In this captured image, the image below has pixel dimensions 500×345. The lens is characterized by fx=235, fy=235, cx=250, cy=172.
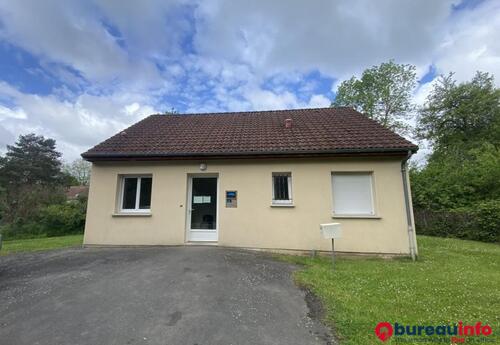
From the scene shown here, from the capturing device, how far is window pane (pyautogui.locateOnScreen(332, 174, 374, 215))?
730 cm

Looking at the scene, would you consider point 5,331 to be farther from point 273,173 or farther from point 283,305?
point 273,173

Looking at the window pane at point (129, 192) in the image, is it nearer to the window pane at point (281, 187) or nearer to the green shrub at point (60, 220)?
the window pane at point (281, 187)

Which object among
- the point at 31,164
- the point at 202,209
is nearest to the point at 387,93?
the point at 202,209

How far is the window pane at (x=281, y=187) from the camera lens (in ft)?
24.9

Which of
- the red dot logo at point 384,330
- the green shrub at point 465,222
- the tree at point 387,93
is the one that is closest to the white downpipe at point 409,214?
the red dot logo at point 384,330

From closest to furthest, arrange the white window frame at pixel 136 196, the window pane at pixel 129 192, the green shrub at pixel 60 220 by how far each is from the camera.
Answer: the white window frame at pixel 136 196, the window pane at pixel 129 192, the green shrub at pixel 60 220

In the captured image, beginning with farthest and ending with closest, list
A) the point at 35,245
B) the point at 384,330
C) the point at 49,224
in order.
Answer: the point at 49,224
the point at 35,245
the point at 384,330

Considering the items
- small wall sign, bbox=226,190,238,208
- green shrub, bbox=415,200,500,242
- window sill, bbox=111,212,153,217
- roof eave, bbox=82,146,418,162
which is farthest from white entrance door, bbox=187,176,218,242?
green shrub, bbox=415,200,500,242

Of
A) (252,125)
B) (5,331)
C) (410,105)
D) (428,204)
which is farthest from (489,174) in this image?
(5,331)

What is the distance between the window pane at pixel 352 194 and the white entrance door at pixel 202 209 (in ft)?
12.9

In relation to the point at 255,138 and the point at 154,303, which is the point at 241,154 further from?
the point at 154,303

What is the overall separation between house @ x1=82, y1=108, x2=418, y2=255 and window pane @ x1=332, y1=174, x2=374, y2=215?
30mm

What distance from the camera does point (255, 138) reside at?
28.2 feet

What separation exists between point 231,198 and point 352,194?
3.84 metres
